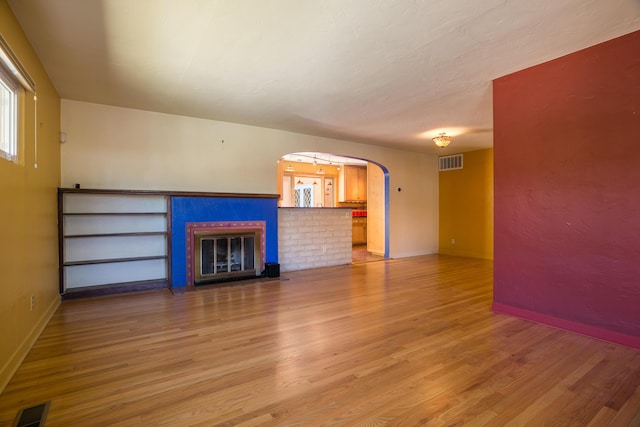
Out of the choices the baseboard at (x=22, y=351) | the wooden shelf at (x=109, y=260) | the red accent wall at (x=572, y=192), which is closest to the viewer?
the baseboard at (x=22, y=351)

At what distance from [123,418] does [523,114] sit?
4.06 metres

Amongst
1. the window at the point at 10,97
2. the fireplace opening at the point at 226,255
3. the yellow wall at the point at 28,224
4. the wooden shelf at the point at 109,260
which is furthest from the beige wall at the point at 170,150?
the window at the point at 10,97

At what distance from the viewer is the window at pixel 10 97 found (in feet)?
6.90

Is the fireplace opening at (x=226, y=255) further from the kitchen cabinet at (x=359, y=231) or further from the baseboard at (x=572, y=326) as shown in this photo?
the kitchen cabinet at (x=359, y=231)

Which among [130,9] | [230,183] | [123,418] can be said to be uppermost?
[130,9]

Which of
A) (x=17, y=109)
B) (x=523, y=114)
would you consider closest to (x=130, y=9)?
(x=17, y=109)

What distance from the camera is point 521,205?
123 inches

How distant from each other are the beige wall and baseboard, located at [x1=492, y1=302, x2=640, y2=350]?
389cm

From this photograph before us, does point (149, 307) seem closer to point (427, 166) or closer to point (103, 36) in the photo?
point (103, 36)

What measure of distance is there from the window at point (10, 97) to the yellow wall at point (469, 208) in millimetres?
7598

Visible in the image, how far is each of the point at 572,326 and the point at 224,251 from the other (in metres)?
4.37

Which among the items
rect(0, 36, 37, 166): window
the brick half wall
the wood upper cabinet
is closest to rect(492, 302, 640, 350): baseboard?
the brick half wall

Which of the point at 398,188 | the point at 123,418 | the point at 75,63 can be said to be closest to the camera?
the point at 123,418

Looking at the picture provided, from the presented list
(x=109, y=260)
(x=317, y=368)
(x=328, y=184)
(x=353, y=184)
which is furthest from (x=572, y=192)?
(x=328, y=184)
